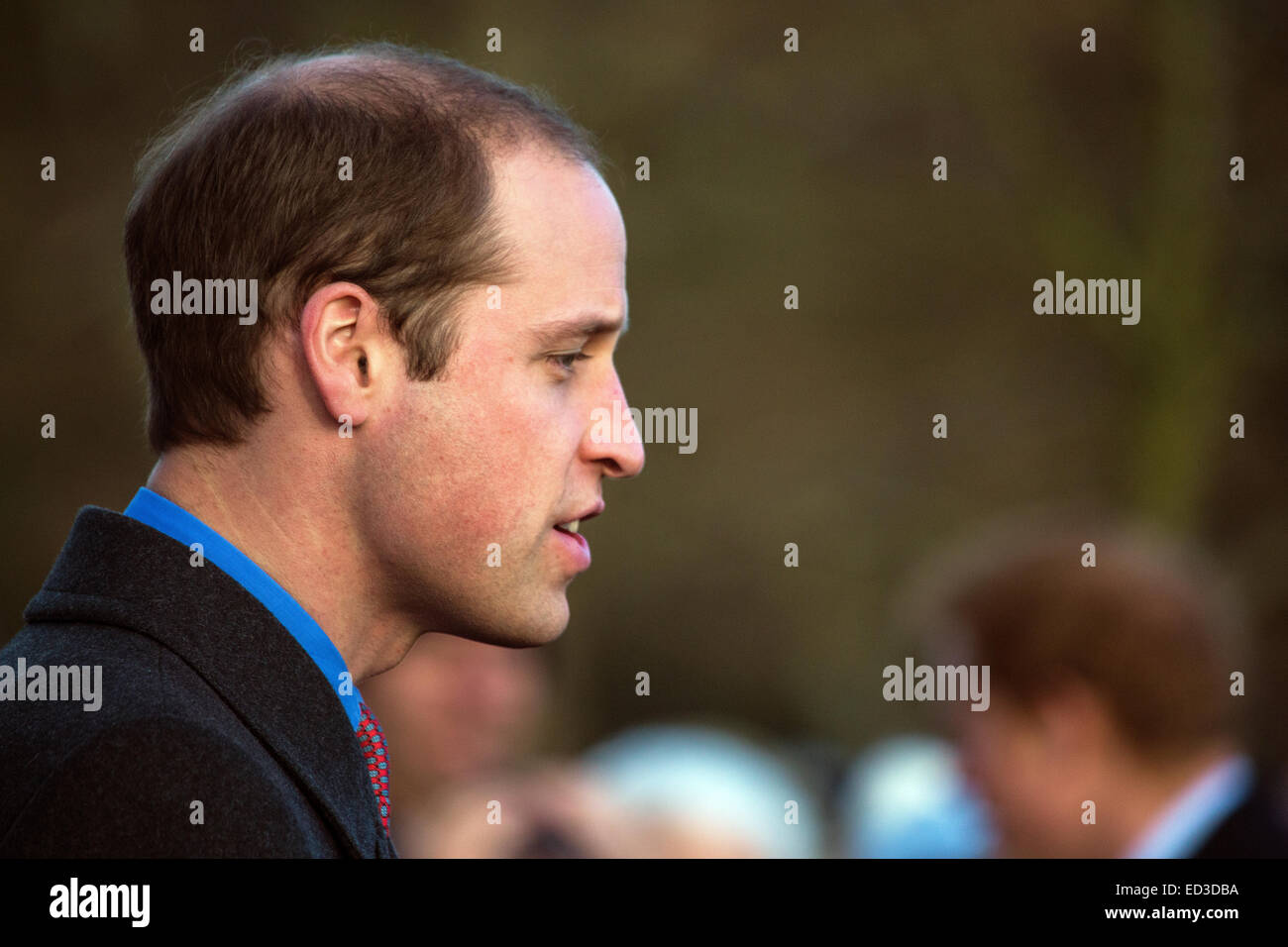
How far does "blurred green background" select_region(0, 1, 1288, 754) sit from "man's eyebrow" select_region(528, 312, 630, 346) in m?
6.27

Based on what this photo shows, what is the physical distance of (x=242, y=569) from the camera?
1678 millimetres

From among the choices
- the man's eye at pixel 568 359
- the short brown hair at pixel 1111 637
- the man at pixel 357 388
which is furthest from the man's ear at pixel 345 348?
the short brown hair at pixel 1111 637

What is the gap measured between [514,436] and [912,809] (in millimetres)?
4298

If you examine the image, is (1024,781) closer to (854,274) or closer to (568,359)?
(568,359)

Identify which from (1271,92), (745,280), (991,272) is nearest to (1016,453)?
(991,272)

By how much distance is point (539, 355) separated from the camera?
1787 millimetres

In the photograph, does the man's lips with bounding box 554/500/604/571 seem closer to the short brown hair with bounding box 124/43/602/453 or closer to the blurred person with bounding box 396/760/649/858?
the short brown hair with bounding box 124/43/602/453

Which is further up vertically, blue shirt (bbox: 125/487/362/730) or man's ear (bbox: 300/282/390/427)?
man's ear (bbox: 300/282/390/427)

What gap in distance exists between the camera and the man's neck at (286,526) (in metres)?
1.71

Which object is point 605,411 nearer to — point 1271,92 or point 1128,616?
point 1128,616

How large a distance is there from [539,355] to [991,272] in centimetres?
749

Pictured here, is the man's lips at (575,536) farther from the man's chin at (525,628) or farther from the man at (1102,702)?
the man at (1102,702)

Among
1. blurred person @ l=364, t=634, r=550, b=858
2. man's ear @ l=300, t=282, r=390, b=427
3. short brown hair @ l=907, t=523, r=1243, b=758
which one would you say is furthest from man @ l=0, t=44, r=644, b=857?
blurred person @ l=364, t=634, r=550, b=858

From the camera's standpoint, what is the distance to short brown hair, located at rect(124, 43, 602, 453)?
174 centimetres
